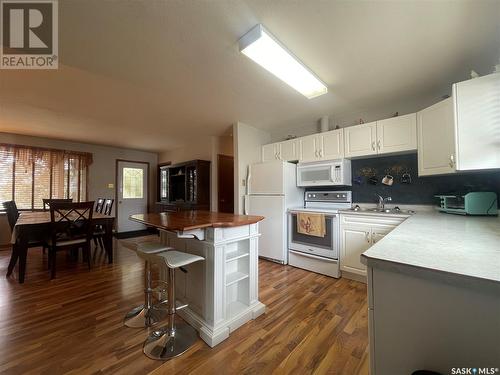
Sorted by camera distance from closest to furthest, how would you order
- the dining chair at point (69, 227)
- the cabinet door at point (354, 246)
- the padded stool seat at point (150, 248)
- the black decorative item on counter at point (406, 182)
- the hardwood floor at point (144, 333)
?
the hardwood floor at point (144, 333) < the padded stool seat at point (150, 248) < the black decorative item on counter at point (406, 182) < the cabinet door at point (354, 246) < the dining chair at point (69, 227)

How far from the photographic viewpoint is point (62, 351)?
55.9 inches

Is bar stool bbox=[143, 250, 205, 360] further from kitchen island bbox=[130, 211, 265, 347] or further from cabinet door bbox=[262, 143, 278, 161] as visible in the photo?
cabinet door bbox=[262, 143, 278, 161]

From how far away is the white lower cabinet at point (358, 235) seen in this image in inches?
91.0

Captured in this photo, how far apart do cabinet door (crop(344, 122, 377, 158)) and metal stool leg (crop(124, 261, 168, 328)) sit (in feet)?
9.14

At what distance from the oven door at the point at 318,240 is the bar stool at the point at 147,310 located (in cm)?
188

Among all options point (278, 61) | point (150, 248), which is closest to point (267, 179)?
point (278, 61)

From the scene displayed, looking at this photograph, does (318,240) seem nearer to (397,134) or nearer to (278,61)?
(397,134)

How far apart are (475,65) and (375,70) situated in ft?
2.95

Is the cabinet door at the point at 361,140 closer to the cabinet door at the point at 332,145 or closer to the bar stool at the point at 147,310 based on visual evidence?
the cabinet door at the point at 332,145

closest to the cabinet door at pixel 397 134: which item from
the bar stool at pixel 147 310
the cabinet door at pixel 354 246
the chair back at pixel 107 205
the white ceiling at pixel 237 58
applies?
the white ceiling at pixel 237 58

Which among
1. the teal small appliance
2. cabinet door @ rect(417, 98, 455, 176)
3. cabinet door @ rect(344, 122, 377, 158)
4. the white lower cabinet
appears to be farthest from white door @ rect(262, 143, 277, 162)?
the teal small appliance

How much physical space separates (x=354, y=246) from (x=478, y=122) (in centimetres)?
164

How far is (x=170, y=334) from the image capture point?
1.50 m

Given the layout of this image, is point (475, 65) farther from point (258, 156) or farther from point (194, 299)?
point (194, 299)
